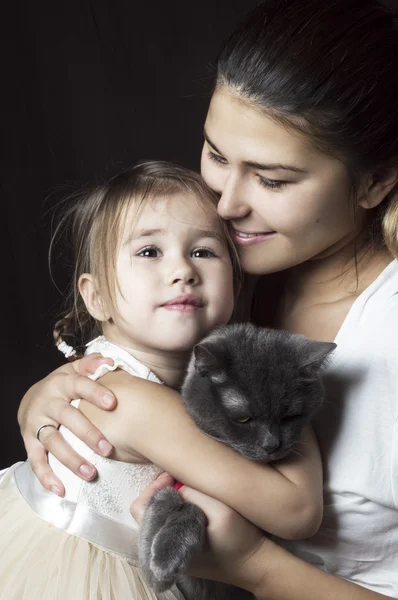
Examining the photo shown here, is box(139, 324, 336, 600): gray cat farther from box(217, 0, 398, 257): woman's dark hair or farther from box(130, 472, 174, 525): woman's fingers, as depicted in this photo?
box(217, 0, 398, 257): woman's dark hair

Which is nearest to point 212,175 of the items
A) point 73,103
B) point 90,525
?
point 90,525

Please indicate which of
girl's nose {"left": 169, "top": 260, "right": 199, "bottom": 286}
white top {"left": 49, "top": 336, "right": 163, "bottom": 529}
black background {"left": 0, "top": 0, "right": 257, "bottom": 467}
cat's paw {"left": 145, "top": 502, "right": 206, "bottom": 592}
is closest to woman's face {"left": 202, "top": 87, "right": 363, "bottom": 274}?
girl's nose {"left": 169, "top": 260, "right": 199, "bottom": 286}

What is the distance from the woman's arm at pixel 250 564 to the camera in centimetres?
146

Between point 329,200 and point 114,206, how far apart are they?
0.48 metres

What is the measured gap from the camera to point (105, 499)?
1.62m

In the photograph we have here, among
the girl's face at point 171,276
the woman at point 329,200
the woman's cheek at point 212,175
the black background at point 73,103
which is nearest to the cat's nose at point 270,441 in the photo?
the woman at point 329,200

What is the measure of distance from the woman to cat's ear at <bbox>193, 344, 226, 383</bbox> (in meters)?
0.25

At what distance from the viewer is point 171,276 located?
1677mm

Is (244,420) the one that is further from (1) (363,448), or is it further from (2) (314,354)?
(1) (363,448)

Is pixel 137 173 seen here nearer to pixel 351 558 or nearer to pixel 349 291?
pixel 349 291

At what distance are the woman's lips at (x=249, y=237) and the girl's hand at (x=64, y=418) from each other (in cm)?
40

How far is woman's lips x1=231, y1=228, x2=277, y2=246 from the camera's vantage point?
1773 millimetres

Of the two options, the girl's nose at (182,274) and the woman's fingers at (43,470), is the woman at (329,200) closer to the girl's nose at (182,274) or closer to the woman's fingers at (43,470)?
the woman's fingers at (43,470)

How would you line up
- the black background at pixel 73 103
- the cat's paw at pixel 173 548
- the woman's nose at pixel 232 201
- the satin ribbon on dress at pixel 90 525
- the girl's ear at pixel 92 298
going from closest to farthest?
the cat's paw at pixel 173 548 < the satin ribbon on dress at pixel 90 525 < the woman's nose at pixel 232 201 < the girl's ear at pixel 92 298 < the black background at pixel 73 103
